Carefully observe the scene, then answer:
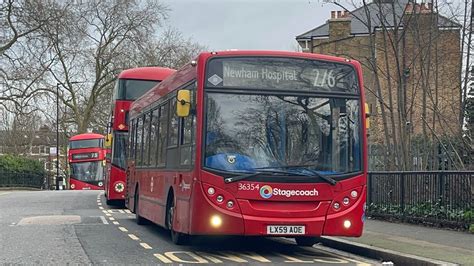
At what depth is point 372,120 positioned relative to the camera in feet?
106

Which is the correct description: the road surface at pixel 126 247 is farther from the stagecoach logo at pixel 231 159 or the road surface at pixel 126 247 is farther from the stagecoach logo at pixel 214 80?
the stagecoach logo at pixel 214 80

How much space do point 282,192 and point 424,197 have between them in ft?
20.4

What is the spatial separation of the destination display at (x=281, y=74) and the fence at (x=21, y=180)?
50640 millimetres

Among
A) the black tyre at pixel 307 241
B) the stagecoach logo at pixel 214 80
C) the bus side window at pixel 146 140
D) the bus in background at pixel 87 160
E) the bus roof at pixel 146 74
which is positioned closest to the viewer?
the stagecoach logo at pixel 214 80

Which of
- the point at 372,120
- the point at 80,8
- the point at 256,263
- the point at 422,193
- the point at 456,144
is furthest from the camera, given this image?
the point at 80,8

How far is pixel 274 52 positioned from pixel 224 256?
3284mm

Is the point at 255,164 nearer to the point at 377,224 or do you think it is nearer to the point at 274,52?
the point at 274,52

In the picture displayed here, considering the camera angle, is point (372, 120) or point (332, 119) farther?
point (372, 120)

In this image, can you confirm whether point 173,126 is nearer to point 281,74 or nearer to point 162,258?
point 281,74

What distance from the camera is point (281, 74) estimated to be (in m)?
10.8

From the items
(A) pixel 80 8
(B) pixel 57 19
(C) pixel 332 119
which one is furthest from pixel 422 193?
(A) pixel 80 8

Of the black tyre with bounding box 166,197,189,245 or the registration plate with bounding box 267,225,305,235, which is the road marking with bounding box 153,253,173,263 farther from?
the registration plate with bounding box 267,225,305,235

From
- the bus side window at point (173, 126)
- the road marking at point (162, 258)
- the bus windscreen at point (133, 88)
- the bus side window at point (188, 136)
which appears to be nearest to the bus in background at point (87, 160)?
the bus windscreen at point (133, 88)

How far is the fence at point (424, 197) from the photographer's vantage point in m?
14.0
